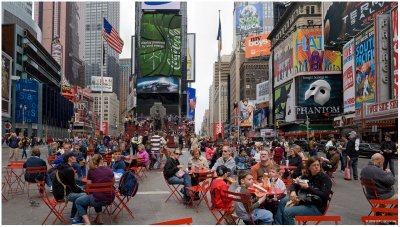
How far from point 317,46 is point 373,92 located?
29864mm

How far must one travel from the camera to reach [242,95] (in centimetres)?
15825

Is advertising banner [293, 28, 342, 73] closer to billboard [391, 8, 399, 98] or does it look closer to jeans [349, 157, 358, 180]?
billboard [391, 8, 399, 98]

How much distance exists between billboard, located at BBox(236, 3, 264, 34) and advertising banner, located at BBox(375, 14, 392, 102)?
136405 millimetres

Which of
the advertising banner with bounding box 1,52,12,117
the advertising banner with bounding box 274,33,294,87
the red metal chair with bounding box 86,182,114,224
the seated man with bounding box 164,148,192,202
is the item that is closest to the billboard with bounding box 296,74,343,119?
the advertising banner with bounding box 274,33,294,87

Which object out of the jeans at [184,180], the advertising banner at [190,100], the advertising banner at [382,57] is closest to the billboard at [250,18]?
the advertising banner at [190,100]

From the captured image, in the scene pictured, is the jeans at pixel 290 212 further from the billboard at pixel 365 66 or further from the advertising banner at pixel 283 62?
the advertising banner at pixel 283 62

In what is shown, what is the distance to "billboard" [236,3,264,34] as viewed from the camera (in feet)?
575

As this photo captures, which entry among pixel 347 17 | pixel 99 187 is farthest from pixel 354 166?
pixel 347 17

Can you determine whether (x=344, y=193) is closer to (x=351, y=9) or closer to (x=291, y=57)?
(x=351, y=9)

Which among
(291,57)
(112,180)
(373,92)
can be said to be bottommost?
(112,180)

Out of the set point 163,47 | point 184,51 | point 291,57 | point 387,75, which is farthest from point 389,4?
point 184,51

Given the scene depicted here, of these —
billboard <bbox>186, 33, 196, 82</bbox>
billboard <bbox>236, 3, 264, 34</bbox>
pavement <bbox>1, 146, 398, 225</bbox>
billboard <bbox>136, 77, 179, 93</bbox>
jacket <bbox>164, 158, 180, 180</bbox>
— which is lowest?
pavement <bbox>1, 146, 398, 225</bbox>

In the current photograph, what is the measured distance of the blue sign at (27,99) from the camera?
219ft

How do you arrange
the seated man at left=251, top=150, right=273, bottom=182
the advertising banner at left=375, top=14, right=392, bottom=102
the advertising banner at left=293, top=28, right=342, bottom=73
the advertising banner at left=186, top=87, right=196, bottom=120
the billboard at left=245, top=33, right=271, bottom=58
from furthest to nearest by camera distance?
the advertising banner at left=186, top=87, right=196, bottom=120
the billboard at left=245, top=33, right=271, bottom=58
the advertising banner at left=293, top=28, right=342, bottom=73
the advertising banner at left=375, top=14, right=392, bottom=102
the seated man at left=251, top=150, right=273, bottom=182
